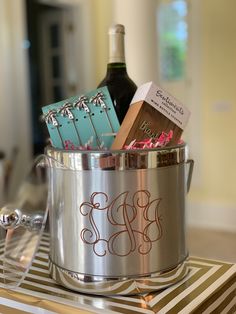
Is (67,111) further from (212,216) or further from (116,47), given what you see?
(212,216)

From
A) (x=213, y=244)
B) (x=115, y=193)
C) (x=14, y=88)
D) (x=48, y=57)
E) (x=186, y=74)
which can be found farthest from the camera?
(x=48, y=57)

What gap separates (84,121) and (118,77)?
0.12 metres

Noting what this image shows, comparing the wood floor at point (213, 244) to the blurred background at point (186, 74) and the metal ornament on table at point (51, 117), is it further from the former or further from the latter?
the metal ornament on table at point (51, 117)

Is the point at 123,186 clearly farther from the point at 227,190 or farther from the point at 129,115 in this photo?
the point at 227,190

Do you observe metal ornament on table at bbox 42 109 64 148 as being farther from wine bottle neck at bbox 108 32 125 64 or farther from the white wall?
the white wall

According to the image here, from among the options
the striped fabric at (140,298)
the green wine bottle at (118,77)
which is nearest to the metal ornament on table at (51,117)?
the green wine bottle at (118,77)

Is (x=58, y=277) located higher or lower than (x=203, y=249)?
higher

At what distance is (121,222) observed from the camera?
2.49 ft

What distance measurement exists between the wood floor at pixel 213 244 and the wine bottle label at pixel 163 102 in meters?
2.01

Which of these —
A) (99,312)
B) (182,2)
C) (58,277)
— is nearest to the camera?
(99,312)

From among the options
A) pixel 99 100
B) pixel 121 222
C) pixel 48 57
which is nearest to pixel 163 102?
pixel 99 100

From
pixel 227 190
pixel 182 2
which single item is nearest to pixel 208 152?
pixel 227 190

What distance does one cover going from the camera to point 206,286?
824 mm

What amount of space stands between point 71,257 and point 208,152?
9.72 ft
